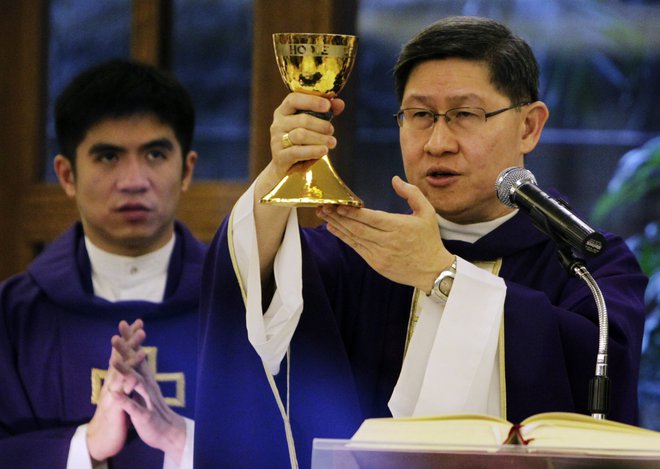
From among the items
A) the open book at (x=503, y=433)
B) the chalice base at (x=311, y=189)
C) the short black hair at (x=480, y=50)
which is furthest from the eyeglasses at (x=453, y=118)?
the open book at (x=503, y=433)

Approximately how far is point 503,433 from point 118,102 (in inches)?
97.9

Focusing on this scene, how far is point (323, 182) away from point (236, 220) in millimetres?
404

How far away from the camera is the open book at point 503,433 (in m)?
1.96

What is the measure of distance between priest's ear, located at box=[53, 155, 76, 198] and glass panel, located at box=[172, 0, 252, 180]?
1084 millimetres

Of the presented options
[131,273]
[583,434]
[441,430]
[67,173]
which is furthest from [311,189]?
[67,173]

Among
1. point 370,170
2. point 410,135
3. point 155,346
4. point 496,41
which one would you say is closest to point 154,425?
point 155,346

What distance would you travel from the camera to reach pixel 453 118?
10.2 ft

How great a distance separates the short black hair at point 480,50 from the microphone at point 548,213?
0.72 metres

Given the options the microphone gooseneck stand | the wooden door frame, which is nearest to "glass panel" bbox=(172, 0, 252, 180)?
the wooden door frame

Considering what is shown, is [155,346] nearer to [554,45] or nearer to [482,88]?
[482,88]

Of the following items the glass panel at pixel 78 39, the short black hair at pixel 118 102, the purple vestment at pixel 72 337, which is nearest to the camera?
the purple vestment at pixel 72 337

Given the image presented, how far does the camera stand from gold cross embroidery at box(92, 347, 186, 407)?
13.1 ft

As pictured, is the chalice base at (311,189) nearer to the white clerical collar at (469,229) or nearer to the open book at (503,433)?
the open book at (503,433)

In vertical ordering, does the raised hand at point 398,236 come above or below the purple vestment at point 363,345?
above
